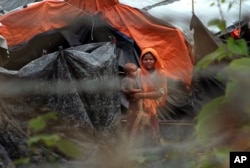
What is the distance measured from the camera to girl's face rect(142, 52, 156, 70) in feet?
16.4

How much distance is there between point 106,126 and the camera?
17.0 ft

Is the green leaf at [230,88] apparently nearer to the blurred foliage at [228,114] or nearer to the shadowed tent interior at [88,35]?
the blurred foliage at [228,114]

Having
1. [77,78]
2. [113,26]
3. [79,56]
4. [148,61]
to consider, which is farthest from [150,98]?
[113,26]

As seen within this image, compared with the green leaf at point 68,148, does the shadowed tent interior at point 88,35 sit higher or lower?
higher

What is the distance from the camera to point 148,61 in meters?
5.05

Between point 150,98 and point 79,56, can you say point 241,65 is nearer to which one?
point 150,98

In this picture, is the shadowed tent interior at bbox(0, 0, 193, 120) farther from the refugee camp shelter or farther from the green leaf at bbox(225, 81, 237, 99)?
the green leaf at bbox(225, 81, 237, 99)

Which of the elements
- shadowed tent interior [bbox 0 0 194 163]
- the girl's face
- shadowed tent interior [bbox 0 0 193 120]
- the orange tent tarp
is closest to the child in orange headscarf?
the girl's face

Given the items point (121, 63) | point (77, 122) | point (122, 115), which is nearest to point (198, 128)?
point (77, 122)

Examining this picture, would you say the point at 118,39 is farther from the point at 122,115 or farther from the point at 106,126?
the point at 106,126

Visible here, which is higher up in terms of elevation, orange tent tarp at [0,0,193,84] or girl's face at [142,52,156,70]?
orange tent tarp at [0,0,193,84]

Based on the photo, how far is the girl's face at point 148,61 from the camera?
4.98 m

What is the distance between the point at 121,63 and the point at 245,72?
516cm

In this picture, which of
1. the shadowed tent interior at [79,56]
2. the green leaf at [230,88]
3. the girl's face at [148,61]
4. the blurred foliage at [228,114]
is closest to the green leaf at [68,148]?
the blurred foliage at [228,114]
